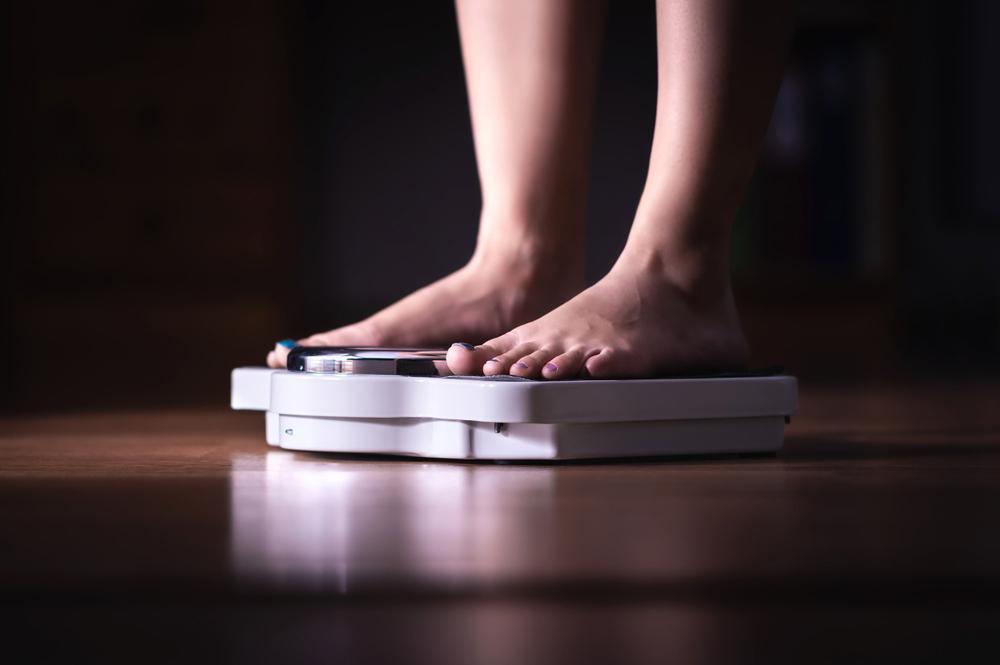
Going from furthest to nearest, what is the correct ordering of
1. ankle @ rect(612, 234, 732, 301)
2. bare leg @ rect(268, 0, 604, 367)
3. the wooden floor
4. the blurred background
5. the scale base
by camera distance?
the blurred background, bare leg @ rect(268, 0, 604, 367), ankle @ rect(612, 234, 732, 301), the scale base, the wooden floor

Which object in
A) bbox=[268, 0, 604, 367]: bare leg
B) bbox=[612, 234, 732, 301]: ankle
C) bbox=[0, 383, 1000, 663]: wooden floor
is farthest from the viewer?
bbox=[268, 0, 604, 367]: bare leg

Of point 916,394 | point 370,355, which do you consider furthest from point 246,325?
point 370,355

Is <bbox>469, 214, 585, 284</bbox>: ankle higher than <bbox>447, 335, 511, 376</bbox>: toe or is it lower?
higher

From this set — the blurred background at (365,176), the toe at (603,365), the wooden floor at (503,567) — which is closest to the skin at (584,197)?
the toe at (603,365)

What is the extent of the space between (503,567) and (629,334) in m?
0.36

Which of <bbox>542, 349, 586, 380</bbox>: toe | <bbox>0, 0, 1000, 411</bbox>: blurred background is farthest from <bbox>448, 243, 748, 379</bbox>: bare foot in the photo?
<bbox>0, 0, 1000, 411</bbox>: blurred background

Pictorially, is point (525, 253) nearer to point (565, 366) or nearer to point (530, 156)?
point (530, 156)

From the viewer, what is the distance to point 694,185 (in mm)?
797

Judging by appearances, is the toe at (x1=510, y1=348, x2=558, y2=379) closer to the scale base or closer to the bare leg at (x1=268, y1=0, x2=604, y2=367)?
the scale base

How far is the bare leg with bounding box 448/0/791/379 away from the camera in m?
0.78

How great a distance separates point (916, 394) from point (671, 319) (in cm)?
60

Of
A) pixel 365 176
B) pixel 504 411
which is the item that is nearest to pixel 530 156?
pixel 504 411

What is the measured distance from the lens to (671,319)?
2.56 ft

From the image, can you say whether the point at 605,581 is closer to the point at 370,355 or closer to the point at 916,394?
the point at 370,355
